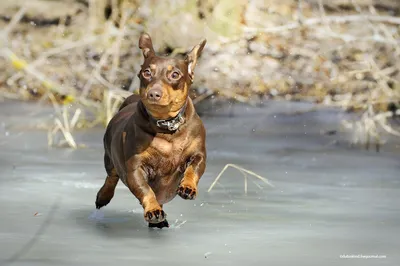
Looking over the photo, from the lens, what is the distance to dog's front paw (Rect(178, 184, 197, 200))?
662 cm

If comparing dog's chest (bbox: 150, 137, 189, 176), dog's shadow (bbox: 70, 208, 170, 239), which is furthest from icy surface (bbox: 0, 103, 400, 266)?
dog's chest (bbox: 150, 137, 189, 176)

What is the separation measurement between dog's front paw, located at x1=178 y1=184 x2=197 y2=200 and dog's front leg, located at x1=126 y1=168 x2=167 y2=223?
163 mm

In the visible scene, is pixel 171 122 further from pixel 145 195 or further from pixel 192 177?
pixel 145 195

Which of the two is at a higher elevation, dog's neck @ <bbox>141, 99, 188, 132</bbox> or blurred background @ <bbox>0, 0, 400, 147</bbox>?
dog's neck @ <bbox>141, 99, 188, 132</bbox>

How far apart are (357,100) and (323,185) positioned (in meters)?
3.95

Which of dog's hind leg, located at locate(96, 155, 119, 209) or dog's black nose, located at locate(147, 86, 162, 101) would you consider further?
dog's hind leg, located at locate(96, 155, 119, 209)

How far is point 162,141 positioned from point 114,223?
0.75m

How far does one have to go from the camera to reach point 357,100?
1297 centimetres

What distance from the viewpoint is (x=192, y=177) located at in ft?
22.3

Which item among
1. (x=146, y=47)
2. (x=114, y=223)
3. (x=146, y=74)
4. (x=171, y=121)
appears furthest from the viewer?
(x=114, y=223)

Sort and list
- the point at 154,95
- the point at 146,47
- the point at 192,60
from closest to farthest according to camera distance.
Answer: the point at 154,95 → the point at 192,60 → the point at 146,47

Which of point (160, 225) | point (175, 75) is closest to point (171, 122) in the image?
point (175, 75)

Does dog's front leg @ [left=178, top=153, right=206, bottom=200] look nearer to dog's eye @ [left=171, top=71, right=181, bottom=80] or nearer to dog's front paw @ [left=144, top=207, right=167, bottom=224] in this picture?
dog's front paw @ [left=144, top=207, right=167, bottom=224]

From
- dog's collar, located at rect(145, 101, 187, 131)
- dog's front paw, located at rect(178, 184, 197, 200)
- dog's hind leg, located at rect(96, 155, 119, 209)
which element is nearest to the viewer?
dog's front paw, located at rect(178, 184, 197, 200)
